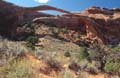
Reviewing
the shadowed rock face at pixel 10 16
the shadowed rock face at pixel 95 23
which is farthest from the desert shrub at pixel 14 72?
the shadowed rock face at pixel 95 23

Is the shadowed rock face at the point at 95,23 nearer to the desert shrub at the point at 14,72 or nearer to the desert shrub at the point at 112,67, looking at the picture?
the desert shrub at the point at 112,67

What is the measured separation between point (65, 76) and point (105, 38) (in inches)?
1074

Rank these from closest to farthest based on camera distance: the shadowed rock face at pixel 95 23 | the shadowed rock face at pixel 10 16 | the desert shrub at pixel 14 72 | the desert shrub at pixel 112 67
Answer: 1. the desert shrub at pixel 14 72
2. the desert shrub at pixel 112 67
3. the shadowed rock face at pixel 10 16
4. the shadowed rock face at pixel 95 23

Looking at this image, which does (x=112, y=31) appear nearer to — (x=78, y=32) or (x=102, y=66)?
(x=78, y=32)

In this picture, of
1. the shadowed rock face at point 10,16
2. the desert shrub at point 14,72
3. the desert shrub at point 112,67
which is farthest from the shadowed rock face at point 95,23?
the desert shrub at point 14,72

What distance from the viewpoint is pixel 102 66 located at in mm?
14703

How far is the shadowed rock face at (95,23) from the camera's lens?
1396 inches

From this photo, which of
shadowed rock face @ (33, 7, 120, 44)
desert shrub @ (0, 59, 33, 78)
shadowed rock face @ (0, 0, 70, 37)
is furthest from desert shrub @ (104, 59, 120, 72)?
shadowed rock face @ (33, 7, 120, 44)

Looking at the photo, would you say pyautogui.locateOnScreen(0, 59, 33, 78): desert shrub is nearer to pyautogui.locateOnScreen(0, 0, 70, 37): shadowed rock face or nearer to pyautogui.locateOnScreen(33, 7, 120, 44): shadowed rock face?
pyautogui.locateOnScreen(0, 0, 70, 37): shadowed rock face

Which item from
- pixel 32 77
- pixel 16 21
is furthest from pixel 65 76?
pixel 16 21

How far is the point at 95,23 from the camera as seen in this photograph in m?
35.5

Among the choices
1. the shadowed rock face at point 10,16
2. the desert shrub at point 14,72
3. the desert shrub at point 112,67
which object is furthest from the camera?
the shadowed rock face at point 10,16

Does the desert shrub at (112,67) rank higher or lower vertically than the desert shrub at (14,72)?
lower

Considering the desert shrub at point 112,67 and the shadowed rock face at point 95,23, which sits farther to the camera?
the shadowed rock face at point 95,23
